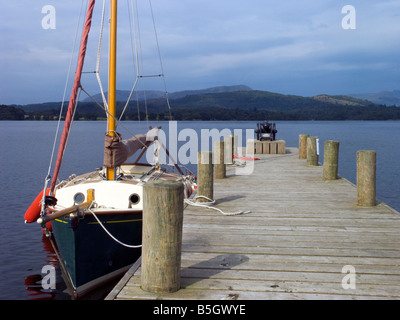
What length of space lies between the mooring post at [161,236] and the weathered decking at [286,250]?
0.52 feet

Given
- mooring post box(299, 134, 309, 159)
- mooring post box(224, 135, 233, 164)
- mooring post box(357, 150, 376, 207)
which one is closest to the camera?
mooring post box(357, 150, 376, 207)

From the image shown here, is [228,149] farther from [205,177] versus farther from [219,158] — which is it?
[205,177]

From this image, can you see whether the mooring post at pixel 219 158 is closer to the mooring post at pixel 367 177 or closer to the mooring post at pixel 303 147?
the mooring post at pixel 367 177

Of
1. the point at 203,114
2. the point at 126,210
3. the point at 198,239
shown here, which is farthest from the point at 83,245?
the point at 203,114

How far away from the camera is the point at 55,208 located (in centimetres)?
1010

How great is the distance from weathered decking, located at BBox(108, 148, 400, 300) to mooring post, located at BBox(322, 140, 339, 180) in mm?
1920

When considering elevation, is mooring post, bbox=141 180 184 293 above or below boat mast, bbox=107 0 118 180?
below

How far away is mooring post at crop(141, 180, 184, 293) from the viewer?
464 cm

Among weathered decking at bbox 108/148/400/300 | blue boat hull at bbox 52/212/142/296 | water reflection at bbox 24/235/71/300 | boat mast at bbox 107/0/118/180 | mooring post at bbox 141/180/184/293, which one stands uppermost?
boat mast at bbox 107/0/118/180

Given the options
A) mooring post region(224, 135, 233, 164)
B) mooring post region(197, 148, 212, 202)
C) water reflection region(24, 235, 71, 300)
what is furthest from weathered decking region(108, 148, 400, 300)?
mooring post region(224, 135, 233, 164)

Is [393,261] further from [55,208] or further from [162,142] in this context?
[162,142]

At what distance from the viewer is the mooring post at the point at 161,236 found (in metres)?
4.64

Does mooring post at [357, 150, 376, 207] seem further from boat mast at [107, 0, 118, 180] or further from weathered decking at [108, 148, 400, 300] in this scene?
boat mast at [107, 0, 118, 180]

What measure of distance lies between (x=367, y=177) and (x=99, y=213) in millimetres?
5488
